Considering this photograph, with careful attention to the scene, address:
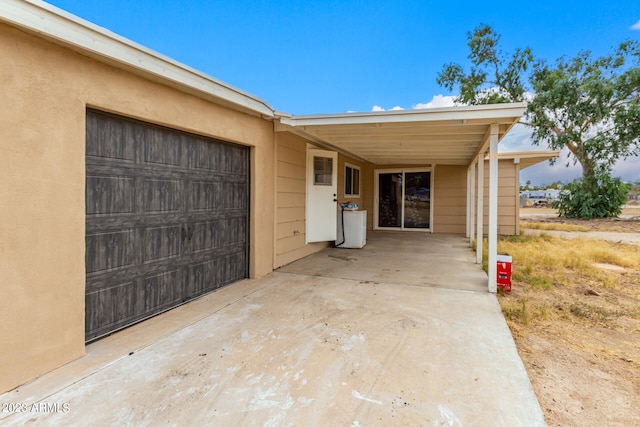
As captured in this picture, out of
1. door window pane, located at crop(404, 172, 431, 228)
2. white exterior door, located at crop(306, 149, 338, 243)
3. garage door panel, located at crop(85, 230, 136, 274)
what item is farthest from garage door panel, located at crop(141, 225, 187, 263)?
door window pane, located at crop(404, 172, 431, 228)

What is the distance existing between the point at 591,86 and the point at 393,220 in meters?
9.82

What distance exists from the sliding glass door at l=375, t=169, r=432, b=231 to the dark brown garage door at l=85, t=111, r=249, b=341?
6.94 meters

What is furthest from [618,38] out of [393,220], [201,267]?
[201,267]

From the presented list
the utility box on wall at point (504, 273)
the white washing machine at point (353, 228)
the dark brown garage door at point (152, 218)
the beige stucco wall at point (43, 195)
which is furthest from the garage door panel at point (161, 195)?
the white washing machine at point (353, 228)

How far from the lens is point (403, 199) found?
33.5 ft

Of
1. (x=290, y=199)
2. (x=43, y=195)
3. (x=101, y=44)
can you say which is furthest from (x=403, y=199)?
(x=43, y=195)

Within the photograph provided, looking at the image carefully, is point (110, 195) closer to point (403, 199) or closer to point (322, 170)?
point (322, 170)

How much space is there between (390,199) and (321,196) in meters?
4.57

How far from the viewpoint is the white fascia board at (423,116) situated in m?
3.52

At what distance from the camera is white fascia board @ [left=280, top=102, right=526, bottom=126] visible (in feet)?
11.5

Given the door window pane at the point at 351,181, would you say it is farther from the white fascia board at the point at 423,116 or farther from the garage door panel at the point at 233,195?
the garage door panel at the point at 233,195

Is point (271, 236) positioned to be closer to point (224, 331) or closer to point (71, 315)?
point (224, 331)

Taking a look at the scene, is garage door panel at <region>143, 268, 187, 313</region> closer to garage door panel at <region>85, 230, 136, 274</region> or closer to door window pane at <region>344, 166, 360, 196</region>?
garage door panel at <region>85, 230, 136, 274</region>

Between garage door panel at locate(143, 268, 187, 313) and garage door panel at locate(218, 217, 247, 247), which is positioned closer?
garage door panel at locate(143, 268, 187, 313)
